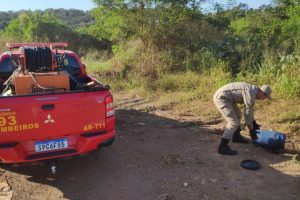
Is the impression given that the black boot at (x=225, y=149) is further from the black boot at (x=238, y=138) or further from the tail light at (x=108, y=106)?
the tail light at (x=108, y=106)

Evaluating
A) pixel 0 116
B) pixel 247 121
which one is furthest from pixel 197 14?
pixel 0 116

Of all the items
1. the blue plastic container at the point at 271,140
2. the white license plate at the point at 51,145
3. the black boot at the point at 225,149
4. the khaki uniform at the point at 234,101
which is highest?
the khaki uniform at the point at 234,101

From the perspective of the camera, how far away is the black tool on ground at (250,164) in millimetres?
5922

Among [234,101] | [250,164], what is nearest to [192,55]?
[234,101]

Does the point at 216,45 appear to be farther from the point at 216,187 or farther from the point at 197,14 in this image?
the point at 216,187

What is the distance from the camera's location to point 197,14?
46.0 ft

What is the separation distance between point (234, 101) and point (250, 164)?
1.09 meters

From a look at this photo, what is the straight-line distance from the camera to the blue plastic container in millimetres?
6395

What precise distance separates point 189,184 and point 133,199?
83cm

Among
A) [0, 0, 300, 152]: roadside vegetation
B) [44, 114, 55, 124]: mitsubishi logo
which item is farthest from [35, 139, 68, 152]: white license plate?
[0, 0, 300, 152]: roadside vegetation

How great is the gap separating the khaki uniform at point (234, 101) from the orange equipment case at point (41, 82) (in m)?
2.44

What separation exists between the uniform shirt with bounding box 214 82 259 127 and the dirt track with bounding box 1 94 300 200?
677 mm

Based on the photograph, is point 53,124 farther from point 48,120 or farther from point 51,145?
point 51,145

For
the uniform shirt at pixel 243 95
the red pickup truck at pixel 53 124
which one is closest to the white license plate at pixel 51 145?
the red pickup truck at pixel 53 124
